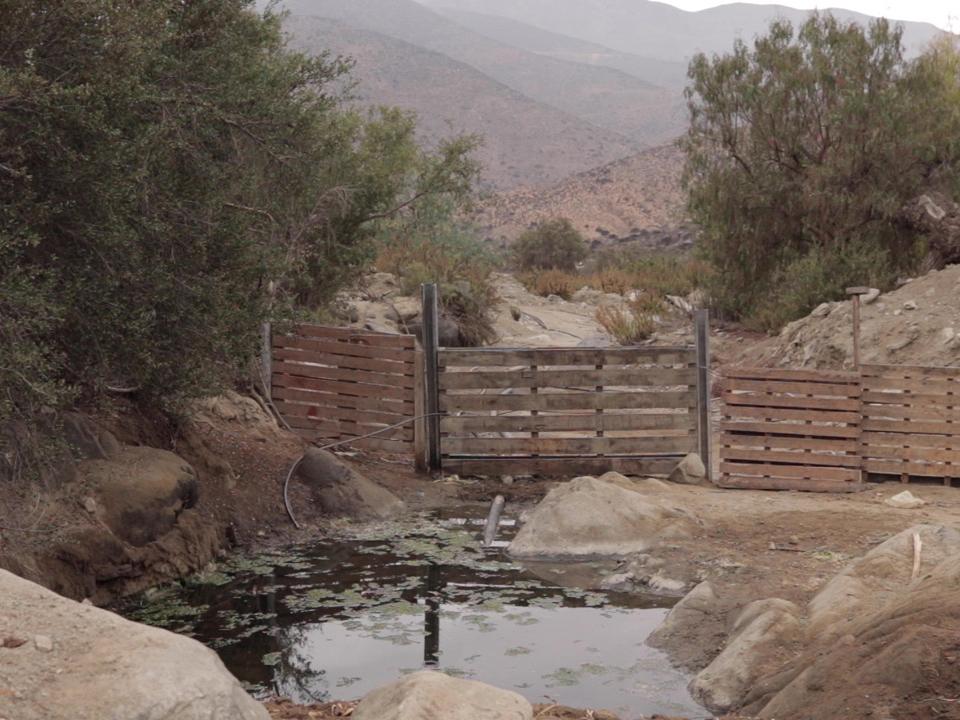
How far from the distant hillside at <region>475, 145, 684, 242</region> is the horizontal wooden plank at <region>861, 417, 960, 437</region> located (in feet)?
151

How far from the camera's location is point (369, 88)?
96.8m

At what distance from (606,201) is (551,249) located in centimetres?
2780

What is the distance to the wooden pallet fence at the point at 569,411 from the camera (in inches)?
466

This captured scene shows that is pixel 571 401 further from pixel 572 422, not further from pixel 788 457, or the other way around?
pixel 788 457

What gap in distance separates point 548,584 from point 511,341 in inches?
478

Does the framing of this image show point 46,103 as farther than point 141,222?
No

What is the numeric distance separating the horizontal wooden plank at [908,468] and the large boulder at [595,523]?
2325 millimetres

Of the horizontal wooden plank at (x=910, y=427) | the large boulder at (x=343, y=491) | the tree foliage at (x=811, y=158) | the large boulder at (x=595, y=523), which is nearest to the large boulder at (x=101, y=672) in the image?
the large boulder at (x=595, y=523)

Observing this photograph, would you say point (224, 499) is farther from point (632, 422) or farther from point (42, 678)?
point (42, 678)

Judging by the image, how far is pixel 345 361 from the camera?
12.4 m

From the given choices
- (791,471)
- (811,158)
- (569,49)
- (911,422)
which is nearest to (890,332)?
(911,422)

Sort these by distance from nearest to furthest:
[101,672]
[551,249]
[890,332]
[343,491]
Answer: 1. [101,672]
2. [343,491]
3. [890,332]
4. [551,249]

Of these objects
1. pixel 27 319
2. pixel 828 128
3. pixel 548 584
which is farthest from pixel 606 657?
pixel 828 128

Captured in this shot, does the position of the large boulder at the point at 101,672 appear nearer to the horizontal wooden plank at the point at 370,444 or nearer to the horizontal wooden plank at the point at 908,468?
the horizontal wooden plank at the point at 370,444
